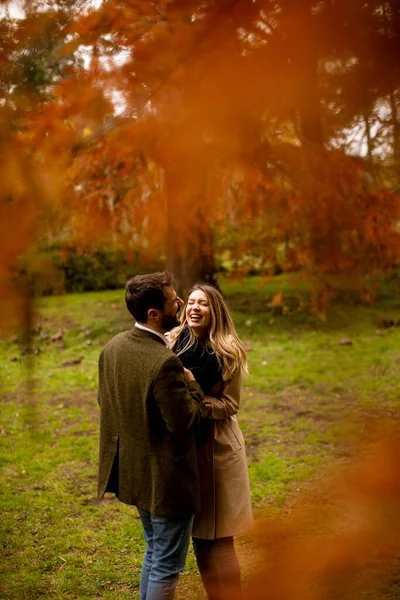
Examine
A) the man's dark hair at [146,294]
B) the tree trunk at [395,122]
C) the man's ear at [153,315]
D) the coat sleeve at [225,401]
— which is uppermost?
the tree trunk at [395,122]

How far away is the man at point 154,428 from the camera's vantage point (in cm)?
201

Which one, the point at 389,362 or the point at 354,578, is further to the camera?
the point at 389,362

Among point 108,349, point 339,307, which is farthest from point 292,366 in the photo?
point 339,307

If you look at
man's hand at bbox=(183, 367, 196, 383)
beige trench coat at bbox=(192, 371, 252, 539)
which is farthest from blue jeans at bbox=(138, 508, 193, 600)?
man's hand at bbox=(183, 367, 196, 383)

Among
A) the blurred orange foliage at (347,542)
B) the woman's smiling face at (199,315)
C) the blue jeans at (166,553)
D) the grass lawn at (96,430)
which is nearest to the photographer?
the blurred orange foliage at (347,542)

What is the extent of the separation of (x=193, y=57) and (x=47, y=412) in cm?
568

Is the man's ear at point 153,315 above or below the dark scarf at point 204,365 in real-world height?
above

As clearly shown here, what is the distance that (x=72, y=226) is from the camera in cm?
109

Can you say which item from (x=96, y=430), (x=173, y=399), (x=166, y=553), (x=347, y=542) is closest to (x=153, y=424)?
(x=173, y=399)

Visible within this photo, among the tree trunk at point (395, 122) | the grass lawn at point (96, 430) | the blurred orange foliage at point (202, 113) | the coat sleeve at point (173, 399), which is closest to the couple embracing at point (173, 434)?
the coat sleeve at point (173, 399)

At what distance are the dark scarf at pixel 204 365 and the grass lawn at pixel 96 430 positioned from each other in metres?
0.34

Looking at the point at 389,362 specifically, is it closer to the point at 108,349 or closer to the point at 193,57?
the point at 108,349

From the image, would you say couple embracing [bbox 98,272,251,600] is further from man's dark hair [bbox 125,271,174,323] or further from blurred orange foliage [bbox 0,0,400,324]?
blurred orange foliage [bbox 0,0,400,324]

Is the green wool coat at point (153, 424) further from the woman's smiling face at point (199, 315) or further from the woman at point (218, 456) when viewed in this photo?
the woman's smiling face at point (199, 315)
